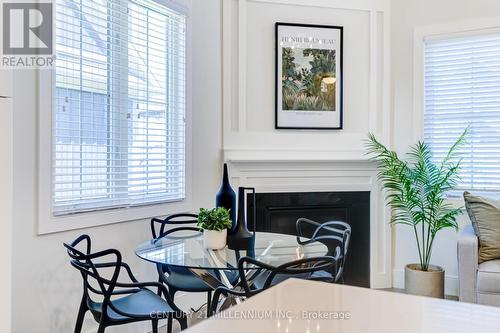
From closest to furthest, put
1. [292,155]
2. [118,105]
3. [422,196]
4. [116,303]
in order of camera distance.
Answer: [116,303] → [118,105] → [422,196] → [292,155]

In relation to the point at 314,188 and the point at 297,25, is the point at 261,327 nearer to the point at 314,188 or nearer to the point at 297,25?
the point at 314,188

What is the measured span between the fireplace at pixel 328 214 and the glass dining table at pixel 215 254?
117 cm

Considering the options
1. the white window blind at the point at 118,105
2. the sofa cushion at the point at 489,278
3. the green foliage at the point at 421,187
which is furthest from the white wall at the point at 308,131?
the sofa cushion at the point at 489,278

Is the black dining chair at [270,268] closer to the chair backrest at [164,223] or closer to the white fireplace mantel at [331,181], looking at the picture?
the chair backrest at [164,223]

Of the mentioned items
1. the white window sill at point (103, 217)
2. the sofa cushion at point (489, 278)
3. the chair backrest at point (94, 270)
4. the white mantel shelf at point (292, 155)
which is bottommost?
the sofa cushion at point (489, 278)

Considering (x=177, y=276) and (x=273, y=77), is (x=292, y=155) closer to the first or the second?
(x=273, y=77)

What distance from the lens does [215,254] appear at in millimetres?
2445

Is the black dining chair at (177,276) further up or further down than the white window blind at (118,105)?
further down

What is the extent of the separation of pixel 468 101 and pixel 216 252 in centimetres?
296

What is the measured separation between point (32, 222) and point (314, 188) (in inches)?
100

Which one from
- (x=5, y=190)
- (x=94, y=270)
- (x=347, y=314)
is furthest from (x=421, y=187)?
(x=5, y=190)

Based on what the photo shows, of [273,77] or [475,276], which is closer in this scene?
[475,276]

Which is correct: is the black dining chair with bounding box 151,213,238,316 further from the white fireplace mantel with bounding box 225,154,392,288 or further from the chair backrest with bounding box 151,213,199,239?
the white fireplace mantel with bounding box 225,154,392,288

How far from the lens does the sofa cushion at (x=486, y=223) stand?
333cm
